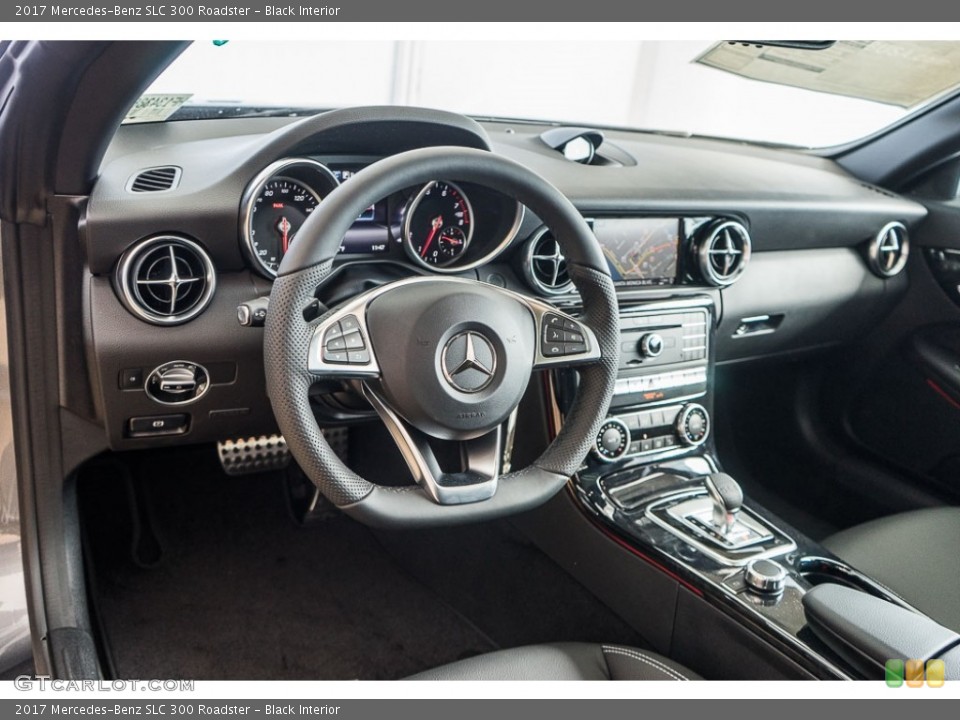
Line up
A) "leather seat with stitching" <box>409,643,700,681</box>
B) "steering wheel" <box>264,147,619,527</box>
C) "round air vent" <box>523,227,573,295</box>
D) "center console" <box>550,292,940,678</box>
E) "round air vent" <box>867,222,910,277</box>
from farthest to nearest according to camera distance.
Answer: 1. "round air vent" <box>867,222,910,277</box>
2. "round air vent" <box>523,227,573,295</box>
3. "center console" <box>550,292,940,678</box>
4. "leather seat with stitching" <box>409,643,700,681</box>
5. "steering wheel" <box>264,147,619,527</box>

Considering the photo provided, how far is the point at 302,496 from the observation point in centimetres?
199

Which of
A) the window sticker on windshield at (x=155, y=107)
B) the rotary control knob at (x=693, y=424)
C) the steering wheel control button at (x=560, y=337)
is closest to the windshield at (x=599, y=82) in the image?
the window sticker on windshield at (x=155, y=107)

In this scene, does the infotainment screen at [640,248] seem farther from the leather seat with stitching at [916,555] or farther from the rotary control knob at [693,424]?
the leather seat with stitching at [916,555]

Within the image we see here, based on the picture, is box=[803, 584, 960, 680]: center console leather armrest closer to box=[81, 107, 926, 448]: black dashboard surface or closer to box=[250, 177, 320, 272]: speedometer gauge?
box=[81, 107, 926, 448]: black dashboard surface

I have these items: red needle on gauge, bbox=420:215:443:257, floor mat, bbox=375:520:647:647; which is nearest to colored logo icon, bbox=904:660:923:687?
floor mat, bbox=375:520:647:647

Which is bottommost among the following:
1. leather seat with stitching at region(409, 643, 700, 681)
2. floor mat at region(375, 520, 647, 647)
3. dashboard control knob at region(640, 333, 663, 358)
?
floor mat at region(375, 520, 647, 647)

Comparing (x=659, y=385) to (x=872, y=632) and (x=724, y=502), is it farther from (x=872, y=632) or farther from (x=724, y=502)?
(x=872, y=632)

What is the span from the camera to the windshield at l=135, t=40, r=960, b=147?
158 cm

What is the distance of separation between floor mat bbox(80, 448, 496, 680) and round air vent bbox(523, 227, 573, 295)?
2.63ft

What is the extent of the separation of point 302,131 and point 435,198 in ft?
0.78

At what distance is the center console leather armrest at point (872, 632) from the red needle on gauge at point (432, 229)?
0.78 meters

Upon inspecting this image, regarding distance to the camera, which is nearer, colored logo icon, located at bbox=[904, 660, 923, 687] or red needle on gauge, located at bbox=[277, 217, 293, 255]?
colored logo icon, located at bbox=[904, 660, 923, 687]

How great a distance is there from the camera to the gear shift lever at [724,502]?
1.48 meters

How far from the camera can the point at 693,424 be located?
1744 mm
